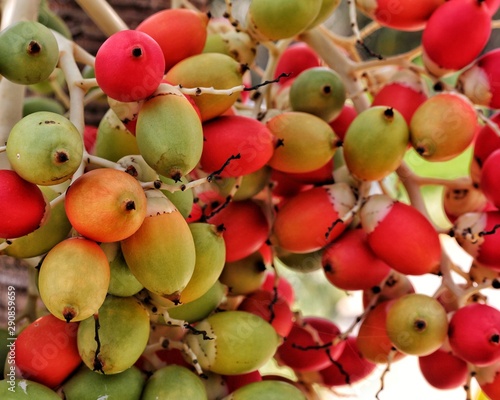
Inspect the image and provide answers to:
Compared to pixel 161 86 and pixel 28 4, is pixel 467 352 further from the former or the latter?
pixel 28 4

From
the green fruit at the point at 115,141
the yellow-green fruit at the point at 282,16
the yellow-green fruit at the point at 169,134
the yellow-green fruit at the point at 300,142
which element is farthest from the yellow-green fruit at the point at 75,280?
the yellow-green fruit at the point at 282,16

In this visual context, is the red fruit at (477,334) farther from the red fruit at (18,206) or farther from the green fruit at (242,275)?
the red fruit at (18,206)

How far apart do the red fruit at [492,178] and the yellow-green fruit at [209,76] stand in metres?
0.40

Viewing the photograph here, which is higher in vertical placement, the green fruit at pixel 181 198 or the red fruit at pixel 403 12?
the red fruit at pixel 403 12

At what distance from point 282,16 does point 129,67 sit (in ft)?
1.08

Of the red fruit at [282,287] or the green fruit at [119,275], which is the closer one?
the green fruit at [119,275]

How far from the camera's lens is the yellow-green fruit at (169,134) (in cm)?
81

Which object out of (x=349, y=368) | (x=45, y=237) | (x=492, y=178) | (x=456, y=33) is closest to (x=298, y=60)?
(x=456, y=33)

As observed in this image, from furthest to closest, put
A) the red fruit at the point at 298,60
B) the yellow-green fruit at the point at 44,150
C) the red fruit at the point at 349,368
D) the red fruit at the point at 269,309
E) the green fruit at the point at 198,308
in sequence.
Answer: the red fruit at the point at 298,60, the red fruit at the point at 349,368, the red fruit at the point at 269,309, the green fruit at the point at 198,308, the yellow-green fruit at the point at 44,150

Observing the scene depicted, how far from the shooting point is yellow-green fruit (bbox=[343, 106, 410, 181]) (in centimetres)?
102

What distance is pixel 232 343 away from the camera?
3.14 ft

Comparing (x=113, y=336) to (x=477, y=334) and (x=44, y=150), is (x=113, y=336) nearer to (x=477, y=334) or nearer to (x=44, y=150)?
(x=44, y=150)

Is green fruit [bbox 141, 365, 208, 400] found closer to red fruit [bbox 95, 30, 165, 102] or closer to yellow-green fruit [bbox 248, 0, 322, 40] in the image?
red fruit [bbox 95, 30, 165, 102]

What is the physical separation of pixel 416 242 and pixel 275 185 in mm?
254
